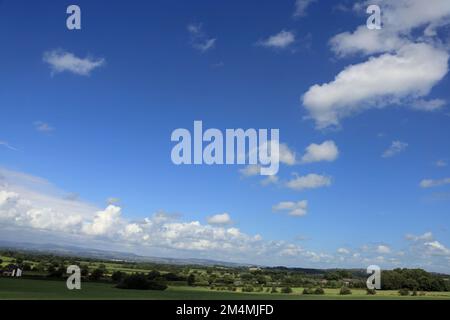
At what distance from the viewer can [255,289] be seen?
148ft

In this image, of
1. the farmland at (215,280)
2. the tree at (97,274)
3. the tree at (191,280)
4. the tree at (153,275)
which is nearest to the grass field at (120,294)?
the farmland at (215,280)

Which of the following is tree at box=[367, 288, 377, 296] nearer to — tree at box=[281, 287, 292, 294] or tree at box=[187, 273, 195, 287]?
tree at box=[281, 287, 292, 294]

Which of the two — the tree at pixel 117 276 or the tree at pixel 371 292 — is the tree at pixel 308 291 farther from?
the tree at pixel 117 276

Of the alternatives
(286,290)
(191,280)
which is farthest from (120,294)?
(286,290)

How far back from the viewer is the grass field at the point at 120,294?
35.1 m

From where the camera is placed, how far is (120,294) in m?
37.7

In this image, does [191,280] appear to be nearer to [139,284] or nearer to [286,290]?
[139,284]

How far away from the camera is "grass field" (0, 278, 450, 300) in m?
35.1

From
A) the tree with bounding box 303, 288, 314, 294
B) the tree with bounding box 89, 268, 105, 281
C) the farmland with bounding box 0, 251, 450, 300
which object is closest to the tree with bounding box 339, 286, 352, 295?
the farmland with bounding box 0, 251, 450, 300
